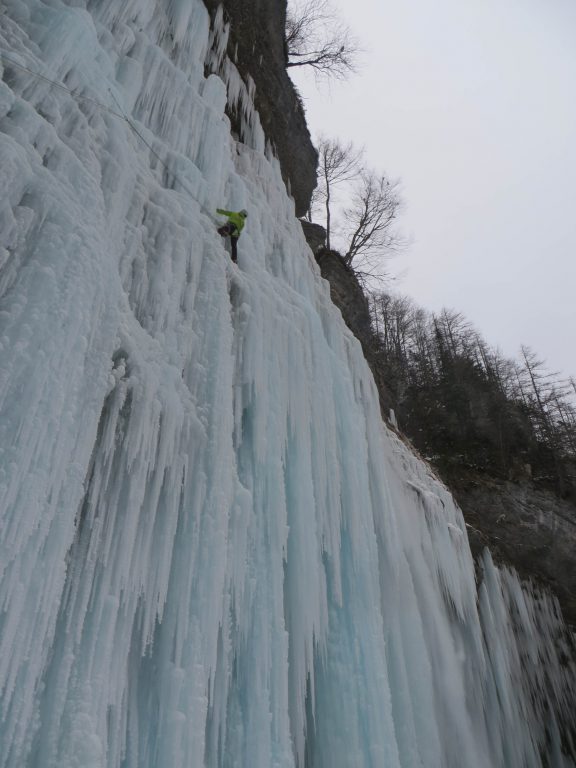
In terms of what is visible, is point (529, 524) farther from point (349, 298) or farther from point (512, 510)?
point (349, 298)

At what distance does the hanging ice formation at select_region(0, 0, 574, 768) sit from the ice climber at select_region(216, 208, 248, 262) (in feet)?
0.51

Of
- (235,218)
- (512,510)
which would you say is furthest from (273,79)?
(512,510)

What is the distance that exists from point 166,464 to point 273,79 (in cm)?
714

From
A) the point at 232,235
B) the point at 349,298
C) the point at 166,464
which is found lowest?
the point at 166,464

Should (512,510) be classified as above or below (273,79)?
below

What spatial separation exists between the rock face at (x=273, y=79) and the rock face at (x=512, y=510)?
2.67 m

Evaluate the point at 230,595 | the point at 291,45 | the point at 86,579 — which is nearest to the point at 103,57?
the point at 86,579

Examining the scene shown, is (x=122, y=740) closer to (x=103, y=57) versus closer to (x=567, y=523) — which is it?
Result: (x=103, y=57)

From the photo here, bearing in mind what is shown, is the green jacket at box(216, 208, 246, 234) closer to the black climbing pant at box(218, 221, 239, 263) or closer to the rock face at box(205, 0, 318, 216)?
the black climbing pant at box(218, 221, 239, 263)

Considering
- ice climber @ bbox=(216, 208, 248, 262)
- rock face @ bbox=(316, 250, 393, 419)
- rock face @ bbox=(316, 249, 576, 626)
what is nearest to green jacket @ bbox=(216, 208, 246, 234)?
ice climber @ bbox=(216, 208, 248, 262)

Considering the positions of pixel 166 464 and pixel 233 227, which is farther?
pixel 233 227

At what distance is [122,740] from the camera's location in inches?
70.8

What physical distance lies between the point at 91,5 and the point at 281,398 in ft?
11.3

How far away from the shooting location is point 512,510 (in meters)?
11.0
